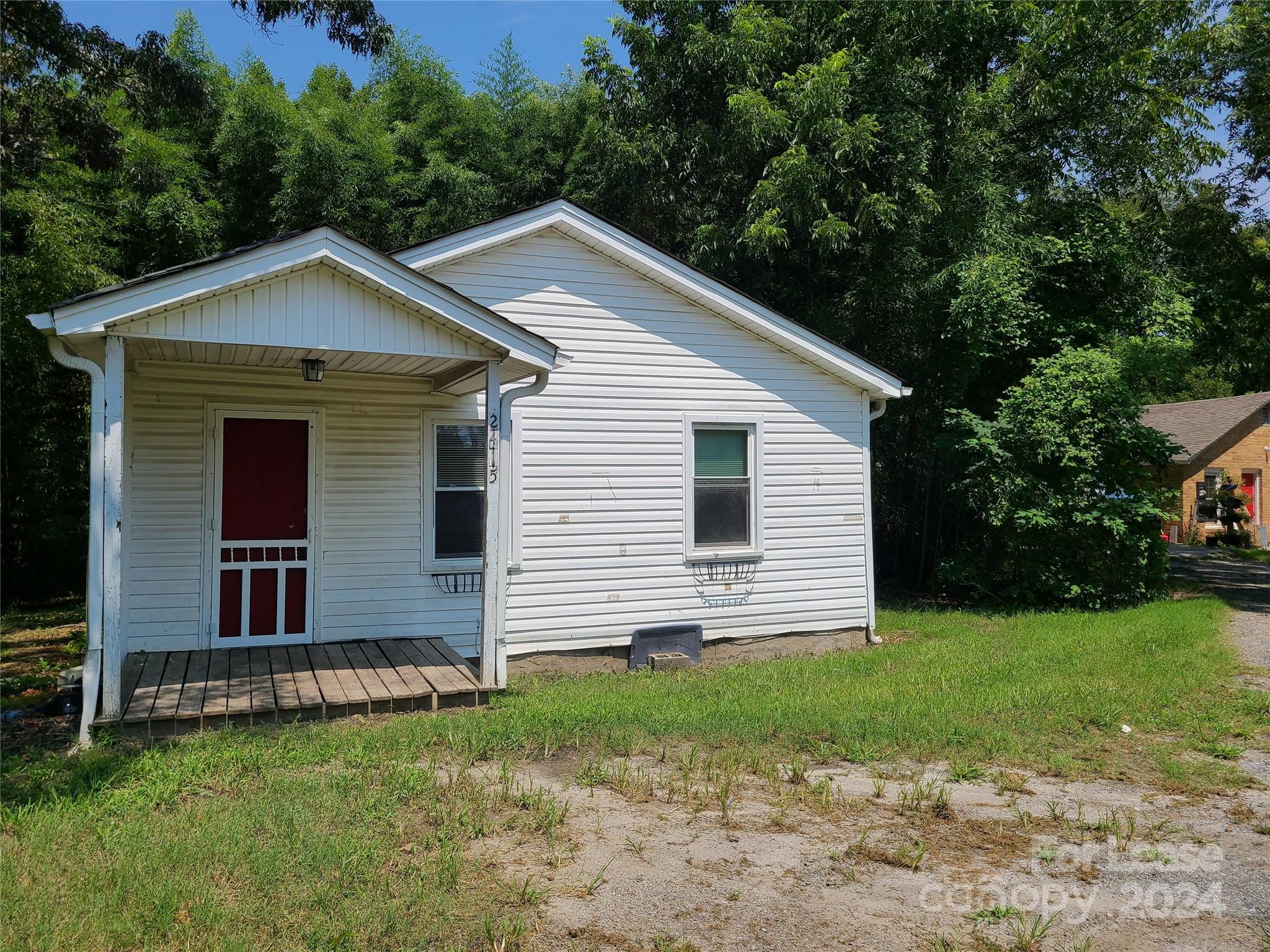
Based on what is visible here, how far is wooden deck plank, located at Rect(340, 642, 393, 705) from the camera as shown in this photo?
6.48 metres

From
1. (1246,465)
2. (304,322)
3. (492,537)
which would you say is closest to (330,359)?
(304,322)

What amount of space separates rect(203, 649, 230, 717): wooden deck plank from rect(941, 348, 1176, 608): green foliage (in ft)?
32.6

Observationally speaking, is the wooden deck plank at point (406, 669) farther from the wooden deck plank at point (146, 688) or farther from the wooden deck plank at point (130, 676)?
the wooden deck plank at point (130, 676)

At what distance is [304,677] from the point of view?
6.96m

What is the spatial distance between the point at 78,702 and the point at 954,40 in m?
15.3

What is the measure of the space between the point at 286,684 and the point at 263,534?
1831 mm

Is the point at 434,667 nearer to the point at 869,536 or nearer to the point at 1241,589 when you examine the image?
the point at 869,536

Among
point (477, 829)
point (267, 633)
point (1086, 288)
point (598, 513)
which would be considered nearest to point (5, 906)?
point (477, 829)

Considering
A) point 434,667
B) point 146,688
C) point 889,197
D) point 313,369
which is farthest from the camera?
point 889,197

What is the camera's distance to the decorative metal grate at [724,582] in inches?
377

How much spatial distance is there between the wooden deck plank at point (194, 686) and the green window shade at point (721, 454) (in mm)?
5154

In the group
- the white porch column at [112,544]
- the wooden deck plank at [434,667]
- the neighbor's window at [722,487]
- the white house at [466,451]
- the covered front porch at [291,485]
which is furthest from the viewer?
the neighbor's window at [722,487]

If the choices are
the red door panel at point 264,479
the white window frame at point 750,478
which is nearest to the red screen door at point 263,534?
the red door panel at point 264,479

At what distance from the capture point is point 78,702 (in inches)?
268
